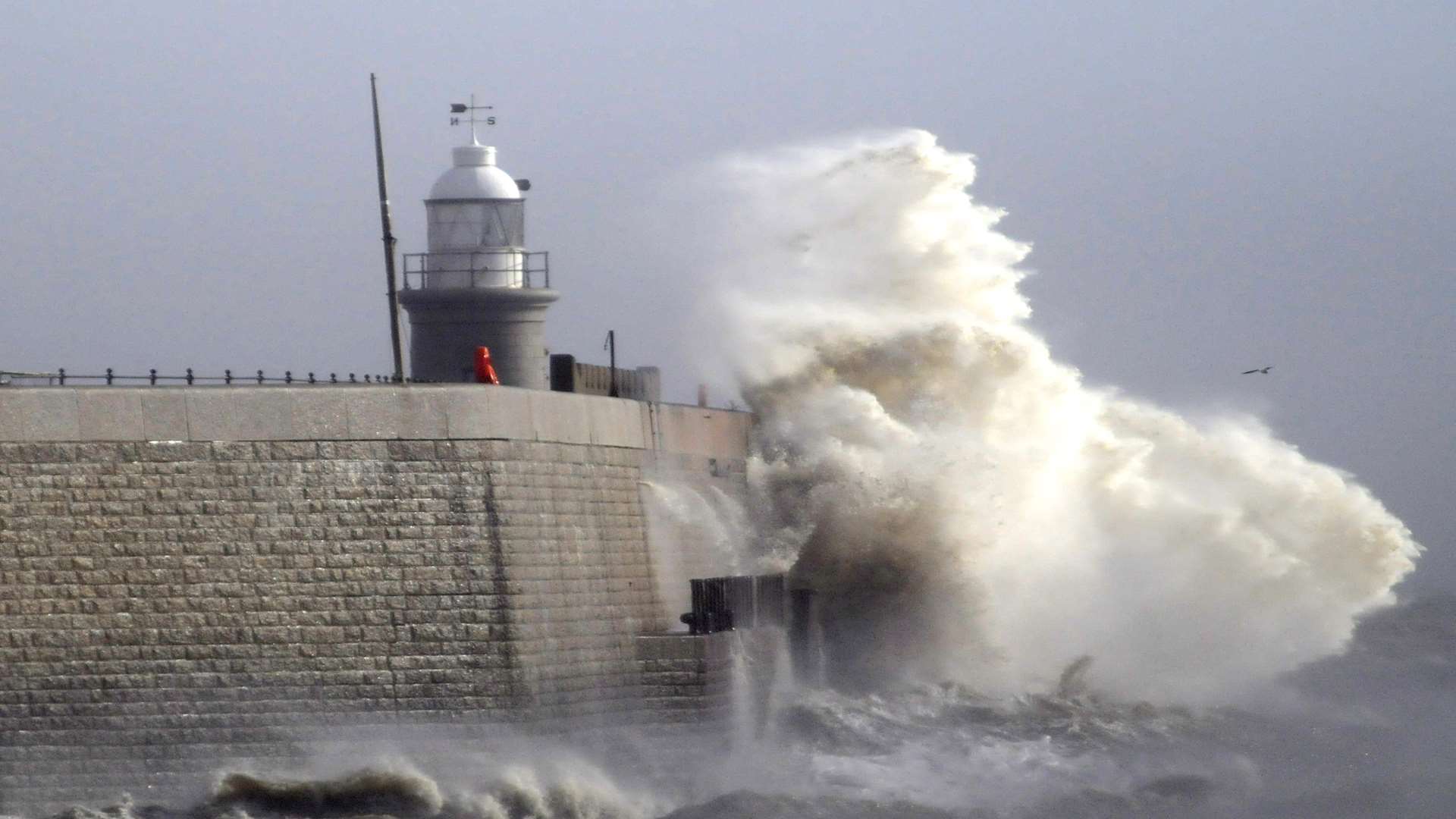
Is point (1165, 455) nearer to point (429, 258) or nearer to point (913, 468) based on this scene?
point (913, 468)

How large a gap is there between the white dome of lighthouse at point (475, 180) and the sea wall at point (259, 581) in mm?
9881

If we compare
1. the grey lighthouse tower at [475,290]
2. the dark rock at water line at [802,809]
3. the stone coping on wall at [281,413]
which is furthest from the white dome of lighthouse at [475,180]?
the dark rock at water line at [802,809]

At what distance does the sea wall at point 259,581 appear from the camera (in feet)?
54.7

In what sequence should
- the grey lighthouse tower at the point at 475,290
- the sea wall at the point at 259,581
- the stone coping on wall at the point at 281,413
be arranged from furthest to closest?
the grey lighthouse tower at the point at 475,290 → the stone coping on wall at the point at 281,413 → the sea wall at the point at 259,581

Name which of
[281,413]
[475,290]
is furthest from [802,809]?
[475,290]

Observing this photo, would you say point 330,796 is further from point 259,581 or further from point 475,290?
point 475,290

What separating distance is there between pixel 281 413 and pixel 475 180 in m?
11.1

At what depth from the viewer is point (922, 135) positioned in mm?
28062

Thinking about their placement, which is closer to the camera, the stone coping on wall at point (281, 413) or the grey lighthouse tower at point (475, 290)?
the stone coping on wall at point (281, 413)

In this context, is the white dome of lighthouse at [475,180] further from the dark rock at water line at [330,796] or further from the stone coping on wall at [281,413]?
the dark rock at water line at [330,796]

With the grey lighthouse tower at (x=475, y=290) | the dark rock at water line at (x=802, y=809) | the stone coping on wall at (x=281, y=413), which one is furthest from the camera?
the grey lighthouse tower at (x=475, y=290)

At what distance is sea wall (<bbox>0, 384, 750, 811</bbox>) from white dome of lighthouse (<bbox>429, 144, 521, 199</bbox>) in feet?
32.4

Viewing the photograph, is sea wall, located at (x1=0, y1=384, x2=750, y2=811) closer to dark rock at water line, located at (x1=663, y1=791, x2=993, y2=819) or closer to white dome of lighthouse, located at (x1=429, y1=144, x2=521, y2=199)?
dark rock at water line, located at (x1=663, y1=791, x2=993, y2=819)

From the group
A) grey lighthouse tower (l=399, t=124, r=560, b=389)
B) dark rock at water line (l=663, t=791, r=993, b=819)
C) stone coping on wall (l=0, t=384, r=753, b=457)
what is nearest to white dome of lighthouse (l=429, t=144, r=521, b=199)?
grey lighthouse tower (l=399, t=124, r=560, b=389)
